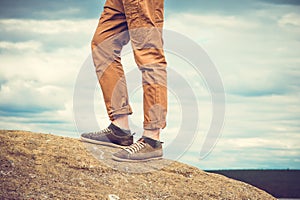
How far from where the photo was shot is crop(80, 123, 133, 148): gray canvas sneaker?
623 cm

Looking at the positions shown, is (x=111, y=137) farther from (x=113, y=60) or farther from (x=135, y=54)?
(x=135, y=54)

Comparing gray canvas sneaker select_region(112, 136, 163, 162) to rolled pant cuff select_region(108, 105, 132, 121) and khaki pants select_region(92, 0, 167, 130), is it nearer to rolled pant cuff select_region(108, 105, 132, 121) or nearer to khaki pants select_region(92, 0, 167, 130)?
khaki pants select_region(92, 0, 167, 130)

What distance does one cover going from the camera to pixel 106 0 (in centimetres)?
620

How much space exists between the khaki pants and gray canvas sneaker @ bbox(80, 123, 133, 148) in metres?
0.21

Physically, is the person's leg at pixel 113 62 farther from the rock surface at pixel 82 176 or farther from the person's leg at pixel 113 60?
the rock surface at pixel 82 176

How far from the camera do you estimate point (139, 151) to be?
5.89 m

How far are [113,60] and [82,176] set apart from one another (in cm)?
140

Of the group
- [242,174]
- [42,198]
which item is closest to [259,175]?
[242,174]

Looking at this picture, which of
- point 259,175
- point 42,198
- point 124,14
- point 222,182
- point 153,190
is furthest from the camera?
point 259,175

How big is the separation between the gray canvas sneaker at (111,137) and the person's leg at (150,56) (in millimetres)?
510

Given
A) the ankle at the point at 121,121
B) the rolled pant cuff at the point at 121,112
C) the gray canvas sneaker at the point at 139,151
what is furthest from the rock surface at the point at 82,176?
the rolled pant cuff at the point at 121,112

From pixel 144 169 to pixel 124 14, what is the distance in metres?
1.77

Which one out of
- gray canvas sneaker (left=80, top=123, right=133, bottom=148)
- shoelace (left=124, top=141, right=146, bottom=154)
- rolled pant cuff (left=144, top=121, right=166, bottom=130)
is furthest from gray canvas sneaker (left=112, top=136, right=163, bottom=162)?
gray canvas sneaker (left=80, top=123, right=133, bottom=148)

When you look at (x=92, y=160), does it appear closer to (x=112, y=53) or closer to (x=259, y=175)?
(x=112, y=53)
